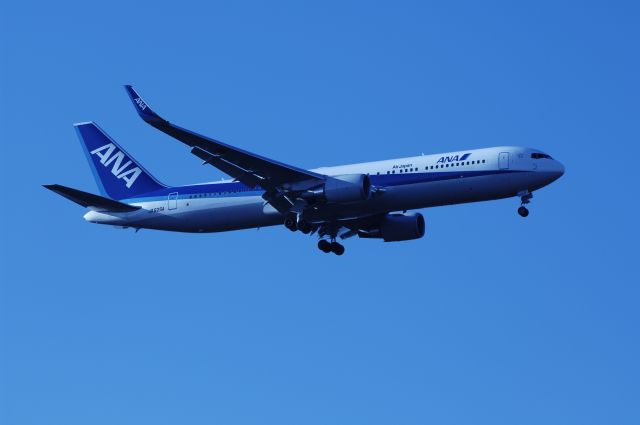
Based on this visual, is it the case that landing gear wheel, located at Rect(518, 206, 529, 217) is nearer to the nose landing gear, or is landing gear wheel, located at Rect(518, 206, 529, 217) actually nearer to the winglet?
the nose landing gear

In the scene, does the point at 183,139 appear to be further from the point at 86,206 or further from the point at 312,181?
the point at 86,206

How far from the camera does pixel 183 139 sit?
51.0m

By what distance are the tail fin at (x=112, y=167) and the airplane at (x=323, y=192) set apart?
107 centimetres

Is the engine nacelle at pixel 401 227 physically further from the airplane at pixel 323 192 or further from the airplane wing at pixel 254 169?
the airplane wing at pixel 254 169

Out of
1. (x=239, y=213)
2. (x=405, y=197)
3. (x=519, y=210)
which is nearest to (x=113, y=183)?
(x=239, y=213)

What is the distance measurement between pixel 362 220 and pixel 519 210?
30.4 ft

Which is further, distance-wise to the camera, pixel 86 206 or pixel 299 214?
pixel 86 206

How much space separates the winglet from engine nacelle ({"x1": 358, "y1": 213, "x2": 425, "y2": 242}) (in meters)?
15.5

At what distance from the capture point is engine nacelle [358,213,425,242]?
198 feet

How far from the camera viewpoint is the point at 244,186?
56750 mm

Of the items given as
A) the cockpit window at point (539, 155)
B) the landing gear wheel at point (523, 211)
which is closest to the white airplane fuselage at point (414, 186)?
the cockpit window at point (539, 155)

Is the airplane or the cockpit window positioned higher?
the cockpit window

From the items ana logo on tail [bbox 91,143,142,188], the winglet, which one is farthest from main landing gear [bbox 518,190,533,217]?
ana logo on tail [bbox 91,143,142,188]

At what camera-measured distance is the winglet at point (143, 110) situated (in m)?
48.9
